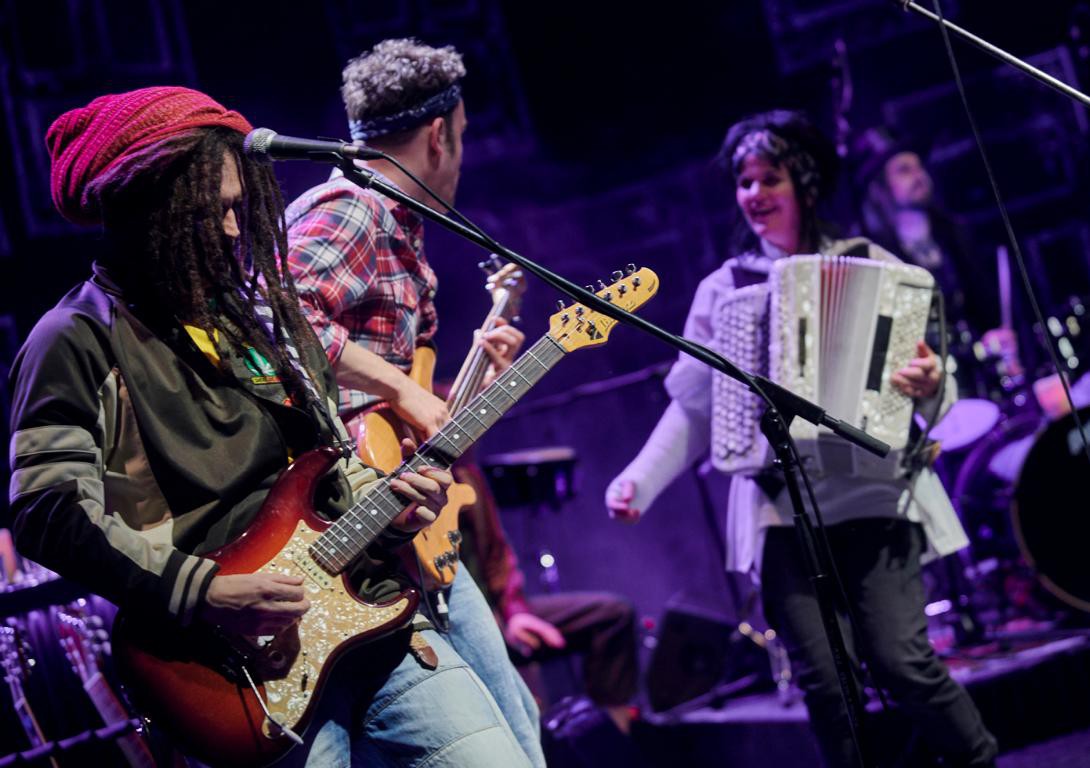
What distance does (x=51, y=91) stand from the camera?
6.03 metres

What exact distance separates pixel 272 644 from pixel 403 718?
0.32 m

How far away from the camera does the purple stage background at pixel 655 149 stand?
7422 millimetres

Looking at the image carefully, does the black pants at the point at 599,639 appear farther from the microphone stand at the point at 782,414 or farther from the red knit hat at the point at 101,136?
the red knit hat at the point at 101,136

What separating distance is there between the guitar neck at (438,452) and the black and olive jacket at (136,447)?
0.27ft

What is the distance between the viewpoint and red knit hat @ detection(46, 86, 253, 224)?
2.23m

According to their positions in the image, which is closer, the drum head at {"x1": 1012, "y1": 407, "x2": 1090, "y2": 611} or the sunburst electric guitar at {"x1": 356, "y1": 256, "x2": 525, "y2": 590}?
the sunburst electric guitar at {"x1": 356, "y1": 256, "x2": 525, "y2": 590}

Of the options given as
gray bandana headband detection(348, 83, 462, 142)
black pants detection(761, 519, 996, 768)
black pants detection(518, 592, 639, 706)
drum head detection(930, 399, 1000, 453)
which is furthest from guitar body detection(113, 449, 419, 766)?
drum head detection(930, 399, 1000, 453)

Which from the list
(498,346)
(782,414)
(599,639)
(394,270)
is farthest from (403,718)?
(599,639)

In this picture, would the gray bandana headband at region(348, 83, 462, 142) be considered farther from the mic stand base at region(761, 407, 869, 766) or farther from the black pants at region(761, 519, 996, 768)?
the black pants at region(761, 519, 996, 768)

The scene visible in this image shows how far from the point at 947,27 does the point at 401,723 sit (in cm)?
206

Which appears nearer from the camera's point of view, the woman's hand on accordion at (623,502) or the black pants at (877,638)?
the black pants at (877,638)

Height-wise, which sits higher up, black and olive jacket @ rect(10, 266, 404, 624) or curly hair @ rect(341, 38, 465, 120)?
curly hair @ rect(341, 38, 465, 120)

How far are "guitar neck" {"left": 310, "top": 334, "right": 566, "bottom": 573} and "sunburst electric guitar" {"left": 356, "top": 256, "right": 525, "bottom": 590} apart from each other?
5.1 inches

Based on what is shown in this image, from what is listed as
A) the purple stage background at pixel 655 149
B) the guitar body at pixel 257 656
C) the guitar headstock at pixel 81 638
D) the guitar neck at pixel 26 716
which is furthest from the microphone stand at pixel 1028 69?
the purple stage background at pixel 655 149
